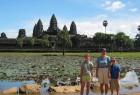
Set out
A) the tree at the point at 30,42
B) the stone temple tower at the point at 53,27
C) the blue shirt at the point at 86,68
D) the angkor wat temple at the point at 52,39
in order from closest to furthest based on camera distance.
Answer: the blue shirt at the point at 86,68, the tree at the point at 30,42, the angkor wat temple at the point at 52,39, the stone temple tower at the point at 53,27

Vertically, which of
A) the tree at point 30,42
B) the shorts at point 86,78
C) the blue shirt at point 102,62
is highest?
the tree at point 30,42

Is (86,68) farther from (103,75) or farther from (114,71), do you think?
(114,71)

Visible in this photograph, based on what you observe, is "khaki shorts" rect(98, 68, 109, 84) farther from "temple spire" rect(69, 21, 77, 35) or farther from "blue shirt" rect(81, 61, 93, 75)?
"temple spire" rect(69, 21, 77, 35)

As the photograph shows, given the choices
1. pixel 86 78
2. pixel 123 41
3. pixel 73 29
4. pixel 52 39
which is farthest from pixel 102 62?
pixel 73 29

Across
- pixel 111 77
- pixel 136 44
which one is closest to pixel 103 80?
pixel 111 77

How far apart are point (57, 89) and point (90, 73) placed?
4870 mm

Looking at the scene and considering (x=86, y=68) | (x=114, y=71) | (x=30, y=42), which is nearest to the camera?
(x=86, y=68)

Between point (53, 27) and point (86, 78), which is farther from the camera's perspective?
point (53, 27)

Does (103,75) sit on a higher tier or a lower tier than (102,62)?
lower

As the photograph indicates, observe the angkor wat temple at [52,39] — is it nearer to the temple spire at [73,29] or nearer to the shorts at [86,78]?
the temple spire at [73,29]

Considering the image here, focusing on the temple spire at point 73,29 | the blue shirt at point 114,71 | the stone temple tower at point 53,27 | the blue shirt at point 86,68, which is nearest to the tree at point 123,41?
the temple spire at point 73,29

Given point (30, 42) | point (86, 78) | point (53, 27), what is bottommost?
point (86, 78)

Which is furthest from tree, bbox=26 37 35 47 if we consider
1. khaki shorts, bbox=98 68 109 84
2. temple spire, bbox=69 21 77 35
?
khaki shorts, bbox=98 68 109 84

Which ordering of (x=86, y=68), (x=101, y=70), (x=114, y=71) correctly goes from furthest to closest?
1. (x=114, y=71)
2. (x=101, y=70)
3. (x=86, y=68)
